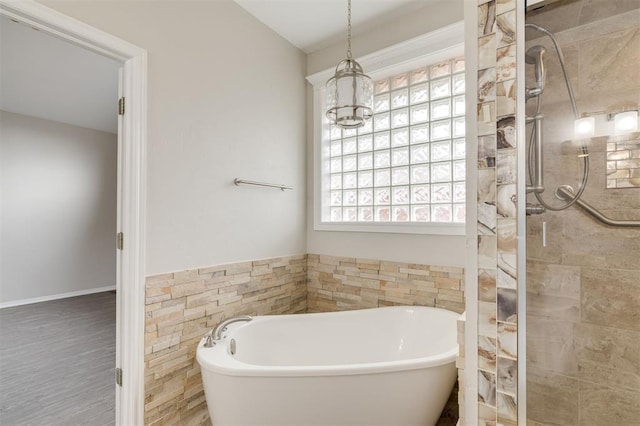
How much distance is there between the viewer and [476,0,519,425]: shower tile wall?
3.07 feet

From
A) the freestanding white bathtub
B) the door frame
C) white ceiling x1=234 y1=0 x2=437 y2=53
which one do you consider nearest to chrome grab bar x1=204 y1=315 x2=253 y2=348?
the freestanding white bathtub

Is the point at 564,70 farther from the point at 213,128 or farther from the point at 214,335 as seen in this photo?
the point at 214,335

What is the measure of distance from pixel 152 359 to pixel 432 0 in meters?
2.90

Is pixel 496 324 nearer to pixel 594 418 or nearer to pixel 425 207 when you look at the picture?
pixel 594 418

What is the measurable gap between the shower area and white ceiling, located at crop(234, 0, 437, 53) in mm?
1426

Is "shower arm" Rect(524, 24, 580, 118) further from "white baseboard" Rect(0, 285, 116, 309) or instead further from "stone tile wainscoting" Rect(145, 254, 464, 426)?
"white baseboard" Rect(0, 285, 116, 309)

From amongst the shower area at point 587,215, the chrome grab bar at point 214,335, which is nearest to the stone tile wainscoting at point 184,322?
the chrome grab bar at point 214,335

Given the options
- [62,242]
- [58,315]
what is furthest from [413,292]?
[62,242]

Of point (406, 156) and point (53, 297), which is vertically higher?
point (406, 156)

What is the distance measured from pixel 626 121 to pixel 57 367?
12.4 feet

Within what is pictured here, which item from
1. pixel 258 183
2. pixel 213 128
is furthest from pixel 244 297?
pixel 213 128

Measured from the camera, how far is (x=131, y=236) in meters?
1.59

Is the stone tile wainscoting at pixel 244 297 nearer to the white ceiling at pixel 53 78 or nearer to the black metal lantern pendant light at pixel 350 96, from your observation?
the black metal lantern pendant light at pixel 350 96

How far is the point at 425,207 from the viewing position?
7.61ft
